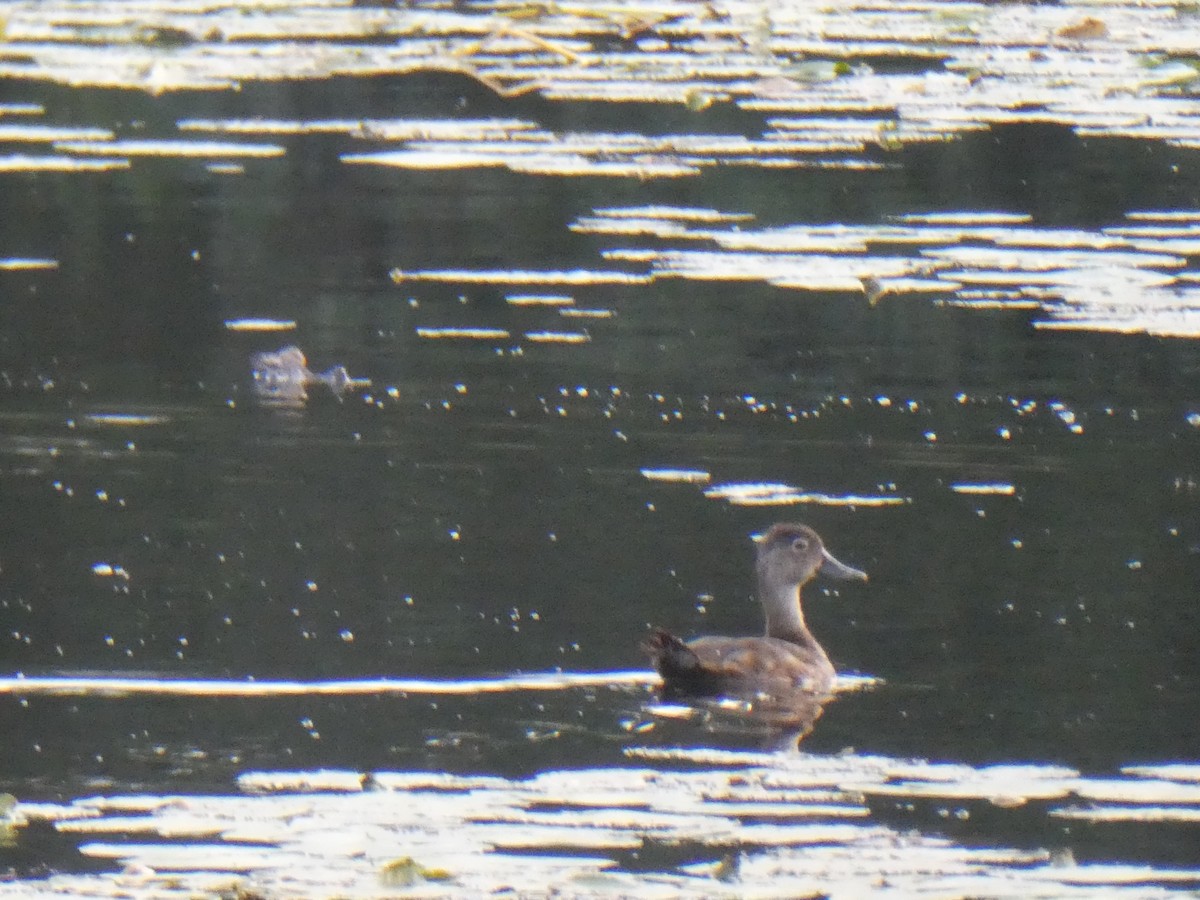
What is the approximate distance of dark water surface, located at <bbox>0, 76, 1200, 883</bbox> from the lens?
8.79 meters

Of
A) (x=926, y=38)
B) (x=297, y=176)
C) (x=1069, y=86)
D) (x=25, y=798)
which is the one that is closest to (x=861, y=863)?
(x=25, y=798)

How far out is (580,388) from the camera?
43.9 feet

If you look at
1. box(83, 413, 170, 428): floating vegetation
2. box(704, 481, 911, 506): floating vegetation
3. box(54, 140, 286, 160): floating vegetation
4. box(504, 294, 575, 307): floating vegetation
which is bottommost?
box(704, 481, 911, 506): floating vegetation

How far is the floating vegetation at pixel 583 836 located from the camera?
701 cm

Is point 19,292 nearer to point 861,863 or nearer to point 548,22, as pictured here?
point 861,863

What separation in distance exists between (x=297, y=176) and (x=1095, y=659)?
1059 centimetres

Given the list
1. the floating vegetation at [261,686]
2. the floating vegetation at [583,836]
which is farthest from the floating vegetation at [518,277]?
the floating vegetation at [583,836]

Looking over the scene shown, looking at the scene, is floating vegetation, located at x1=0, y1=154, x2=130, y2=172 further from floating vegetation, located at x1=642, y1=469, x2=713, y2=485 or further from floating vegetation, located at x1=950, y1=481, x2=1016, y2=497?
floating vegetation, located at x1=950, y1=481, x2=1016, y2=497

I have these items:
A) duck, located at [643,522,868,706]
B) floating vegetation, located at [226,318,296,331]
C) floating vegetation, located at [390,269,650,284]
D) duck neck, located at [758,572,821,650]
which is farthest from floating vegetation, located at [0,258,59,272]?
duck neck, located at [758,572,821,650]

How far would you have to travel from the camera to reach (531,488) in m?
11.6

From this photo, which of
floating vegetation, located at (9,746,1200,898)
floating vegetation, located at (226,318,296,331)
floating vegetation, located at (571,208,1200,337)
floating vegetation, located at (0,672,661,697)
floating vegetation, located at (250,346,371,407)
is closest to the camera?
floating vegetation, located at (9,746,1200,898)

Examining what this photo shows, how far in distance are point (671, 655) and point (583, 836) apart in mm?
1644

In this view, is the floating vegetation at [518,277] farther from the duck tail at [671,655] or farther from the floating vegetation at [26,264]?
the duck tail at [671,655]

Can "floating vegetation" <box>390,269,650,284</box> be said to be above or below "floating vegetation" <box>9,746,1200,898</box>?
above
